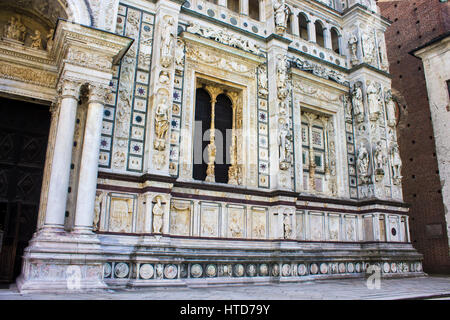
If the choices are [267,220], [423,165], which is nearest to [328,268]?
[267,220]

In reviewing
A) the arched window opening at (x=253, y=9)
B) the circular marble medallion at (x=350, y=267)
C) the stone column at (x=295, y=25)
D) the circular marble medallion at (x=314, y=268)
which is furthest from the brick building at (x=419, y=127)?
the arched window opening at (x=253, y=9)

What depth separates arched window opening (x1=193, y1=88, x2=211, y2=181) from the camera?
13.2m

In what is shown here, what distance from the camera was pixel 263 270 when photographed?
12.7 m

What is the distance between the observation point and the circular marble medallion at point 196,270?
11305 mm

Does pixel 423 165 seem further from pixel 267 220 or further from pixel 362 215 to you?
pixel 267 220

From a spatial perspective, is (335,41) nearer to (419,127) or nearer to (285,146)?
(419,127)

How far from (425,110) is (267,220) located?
12206 millimetres

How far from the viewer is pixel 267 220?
13.6m

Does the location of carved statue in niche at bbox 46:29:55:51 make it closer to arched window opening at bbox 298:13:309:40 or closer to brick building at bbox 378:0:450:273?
arched window opening at bbox 298:13:309:40

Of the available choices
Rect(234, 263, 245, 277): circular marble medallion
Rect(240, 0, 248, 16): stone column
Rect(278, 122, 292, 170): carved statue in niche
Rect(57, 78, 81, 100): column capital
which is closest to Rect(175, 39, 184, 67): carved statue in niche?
Rect(57, 78, 81, 100): column capital

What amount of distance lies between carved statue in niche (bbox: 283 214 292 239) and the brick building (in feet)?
32.6

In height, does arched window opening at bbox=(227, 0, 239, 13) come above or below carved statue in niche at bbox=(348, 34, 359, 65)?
above

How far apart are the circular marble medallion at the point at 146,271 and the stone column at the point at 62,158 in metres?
2.26

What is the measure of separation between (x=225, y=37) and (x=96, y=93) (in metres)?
5.71
